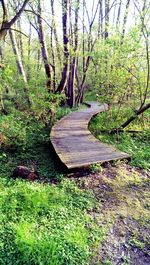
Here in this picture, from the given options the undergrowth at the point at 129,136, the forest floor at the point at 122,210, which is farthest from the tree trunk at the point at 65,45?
the forest floor at the point at 122,210

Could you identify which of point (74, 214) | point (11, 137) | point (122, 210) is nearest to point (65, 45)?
point (11, 137)

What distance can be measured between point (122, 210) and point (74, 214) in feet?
2.69

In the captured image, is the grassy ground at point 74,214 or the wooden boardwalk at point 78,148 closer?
the grassy ground at point 74,214

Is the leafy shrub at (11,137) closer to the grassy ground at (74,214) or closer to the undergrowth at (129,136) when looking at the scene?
the grassy ground at (74,214)

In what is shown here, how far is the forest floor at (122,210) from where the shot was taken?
3.28m

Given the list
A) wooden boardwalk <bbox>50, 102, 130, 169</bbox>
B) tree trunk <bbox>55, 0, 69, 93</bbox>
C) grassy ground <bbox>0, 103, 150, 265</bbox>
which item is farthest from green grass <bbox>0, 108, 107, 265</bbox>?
tree trunk <bbox>55, 0, 69, 93</bbox>

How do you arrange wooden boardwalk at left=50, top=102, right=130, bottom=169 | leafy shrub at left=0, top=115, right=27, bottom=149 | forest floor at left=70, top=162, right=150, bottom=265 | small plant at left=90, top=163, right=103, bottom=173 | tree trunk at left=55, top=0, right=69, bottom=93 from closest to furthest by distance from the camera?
forest floor at left=70, top=162, right=150, bottom=265 → small plant at left=90, top=163, right=103, bottom=173 → wooden boardwalk at left=50, top=102, right=130, bottom=169 → leafy shrub at left=0, top=115, right=27, bottom=149 → tree trunk at left=55, top=0, right=69, bottom=93

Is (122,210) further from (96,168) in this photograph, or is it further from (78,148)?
(78,148)

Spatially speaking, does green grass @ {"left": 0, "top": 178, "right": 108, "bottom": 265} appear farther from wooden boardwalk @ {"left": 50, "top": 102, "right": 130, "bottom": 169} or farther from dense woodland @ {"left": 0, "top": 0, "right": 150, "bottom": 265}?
wooden boardwalk @ {"left": 50, "top": 102, "right": 130, "bottom": 169}

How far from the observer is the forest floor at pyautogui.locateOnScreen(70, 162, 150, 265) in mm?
3283

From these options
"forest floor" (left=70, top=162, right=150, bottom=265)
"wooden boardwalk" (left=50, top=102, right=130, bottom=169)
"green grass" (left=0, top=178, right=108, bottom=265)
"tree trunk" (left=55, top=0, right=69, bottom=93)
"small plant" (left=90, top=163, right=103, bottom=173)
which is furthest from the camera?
"tree trunk" (left=55, top=0, right=69, bottom=93)

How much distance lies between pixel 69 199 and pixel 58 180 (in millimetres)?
757

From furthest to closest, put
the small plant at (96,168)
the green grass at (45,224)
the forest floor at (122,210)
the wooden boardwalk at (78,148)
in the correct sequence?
the wooden boardwalk at (78,148) < the small plant at (96,168) < the forest floor at (122,210) < the green grass at (45,224)

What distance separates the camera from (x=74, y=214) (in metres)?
3.94
